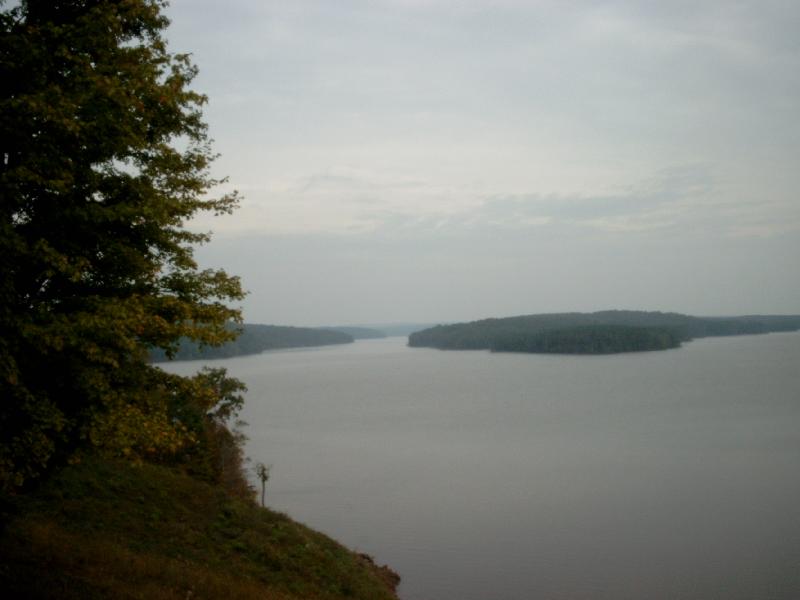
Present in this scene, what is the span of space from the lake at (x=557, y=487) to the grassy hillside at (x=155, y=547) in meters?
6.48

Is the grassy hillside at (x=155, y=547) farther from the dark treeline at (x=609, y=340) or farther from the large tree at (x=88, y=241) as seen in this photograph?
the dark treeline at (x=609, y=340)

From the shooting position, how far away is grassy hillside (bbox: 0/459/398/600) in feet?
34.1

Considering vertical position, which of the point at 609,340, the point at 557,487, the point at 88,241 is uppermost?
the point at 88,241

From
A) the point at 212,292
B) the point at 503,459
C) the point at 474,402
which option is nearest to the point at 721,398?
the point at 474,402

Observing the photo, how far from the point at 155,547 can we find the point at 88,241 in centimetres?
903

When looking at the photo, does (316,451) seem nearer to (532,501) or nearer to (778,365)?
(532,501)

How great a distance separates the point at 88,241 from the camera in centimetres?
962

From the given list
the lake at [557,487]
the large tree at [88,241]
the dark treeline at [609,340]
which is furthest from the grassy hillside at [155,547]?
the dark treeline at [609,340]

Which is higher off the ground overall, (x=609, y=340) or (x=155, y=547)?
(x=155, y=547)

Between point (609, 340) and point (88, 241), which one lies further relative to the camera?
point (609, 340)

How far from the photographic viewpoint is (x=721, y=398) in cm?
7831

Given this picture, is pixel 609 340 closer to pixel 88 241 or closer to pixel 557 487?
pixel 557 487

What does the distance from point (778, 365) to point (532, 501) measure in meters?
108

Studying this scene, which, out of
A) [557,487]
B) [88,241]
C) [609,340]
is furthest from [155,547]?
[609,340]
